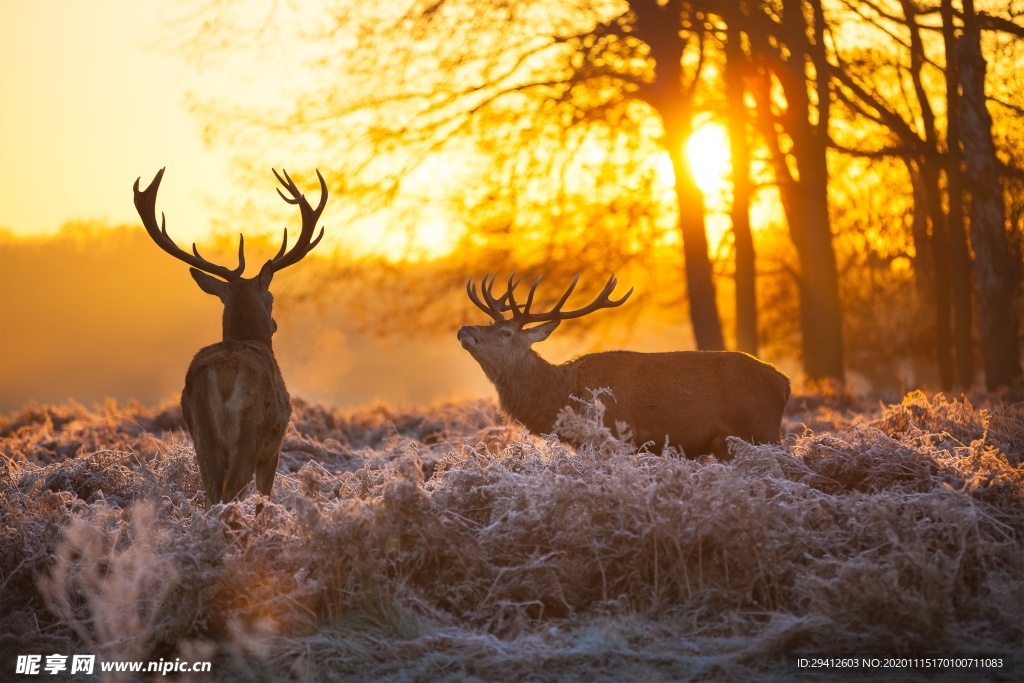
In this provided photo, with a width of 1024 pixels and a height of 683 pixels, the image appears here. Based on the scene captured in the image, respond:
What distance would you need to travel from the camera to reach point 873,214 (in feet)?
74.5

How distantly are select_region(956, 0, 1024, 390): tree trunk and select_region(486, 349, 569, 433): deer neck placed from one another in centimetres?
909

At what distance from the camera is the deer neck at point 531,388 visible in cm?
969

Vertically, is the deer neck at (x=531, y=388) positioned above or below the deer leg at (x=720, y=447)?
above

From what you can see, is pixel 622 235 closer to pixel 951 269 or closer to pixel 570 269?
pixel 570 269

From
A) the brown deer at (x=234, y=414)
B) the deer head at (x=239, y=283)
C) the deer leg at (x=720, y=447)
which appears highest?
the deer head at (x=239, y=283)

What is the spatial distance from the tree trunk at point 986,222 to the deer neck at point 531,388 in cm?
909

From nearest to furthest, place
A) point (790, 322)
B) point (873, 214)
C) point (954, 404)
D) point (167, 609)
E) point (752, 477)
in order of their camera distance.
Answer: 1. point (167, 609)
2. point (752, 477)
3. point (954, 404)
4. point (873, 214)
5. point (790, 322)

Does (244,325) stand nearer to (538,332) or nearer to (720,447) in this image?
(538,332)

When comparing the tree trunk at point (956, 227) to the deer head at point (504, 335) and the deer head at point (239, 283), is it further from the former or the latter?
the deer head at point (239, 283)

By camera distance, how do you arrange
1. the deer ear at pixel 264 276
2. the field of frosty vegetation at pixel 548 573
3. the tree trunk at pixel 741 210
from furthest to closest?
the tree trunk at pixel 741 210 < the deer ear at pixel 264 276 < the field of frosty vegetation at pixel 548 573

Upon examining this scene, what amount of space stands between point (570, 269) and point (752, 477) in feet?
46.1

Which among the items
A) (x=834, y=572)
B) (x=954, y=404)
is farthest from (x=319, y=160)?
(x=834, y=572)

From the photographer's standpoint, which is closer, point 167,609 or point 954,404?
point 167,609

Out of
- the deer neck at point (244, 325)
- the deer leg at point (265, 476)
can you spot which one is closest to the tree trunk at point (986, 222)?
the deer neck at point (244, 325)
